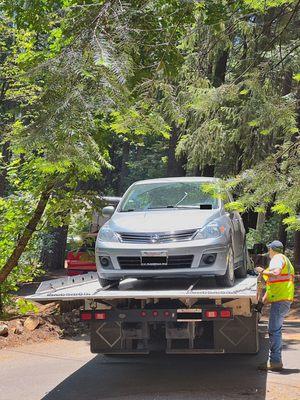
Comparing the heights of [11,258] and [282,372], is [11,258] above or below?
above

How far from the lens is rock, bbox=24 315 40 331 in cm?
1088

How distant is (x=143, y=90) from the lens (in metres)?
6.34

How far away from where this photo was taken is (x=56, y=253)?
2419 centimetres

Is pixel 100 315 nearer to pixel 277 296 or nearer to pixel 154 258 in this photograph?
pixel 154 258

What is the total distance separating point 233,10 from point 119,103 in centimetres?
431

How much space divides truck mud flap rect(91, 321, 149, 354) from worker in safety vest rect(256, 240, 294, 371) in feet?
6.31

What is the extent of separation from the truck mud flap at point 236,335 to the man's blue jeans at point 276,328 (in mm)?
943

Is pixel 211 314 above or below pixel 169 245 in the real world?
below

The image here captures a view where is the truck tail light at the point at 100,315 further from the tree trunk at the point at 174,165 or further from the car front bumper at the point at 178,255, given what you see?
the tree trunk at the point at 174,165

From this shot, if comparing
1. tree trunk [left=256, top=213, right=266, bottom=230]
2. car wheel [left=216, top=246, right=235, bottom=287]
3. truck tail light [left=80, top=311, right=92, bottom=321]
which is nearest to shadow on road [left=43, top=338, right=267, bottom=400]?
truck tail light [left=80, top=311, right=92, bottom=321]

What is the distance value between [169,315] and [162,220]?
4.31 ft

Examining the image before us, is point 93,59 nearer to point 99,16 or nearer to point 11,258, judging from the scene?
point 99,16

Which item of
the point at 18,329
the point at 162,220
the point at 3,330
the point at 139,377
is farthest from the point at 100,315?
the point at 18,329

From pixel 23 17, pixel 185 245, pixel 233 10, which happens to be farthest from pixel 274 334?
pixel 23 17
